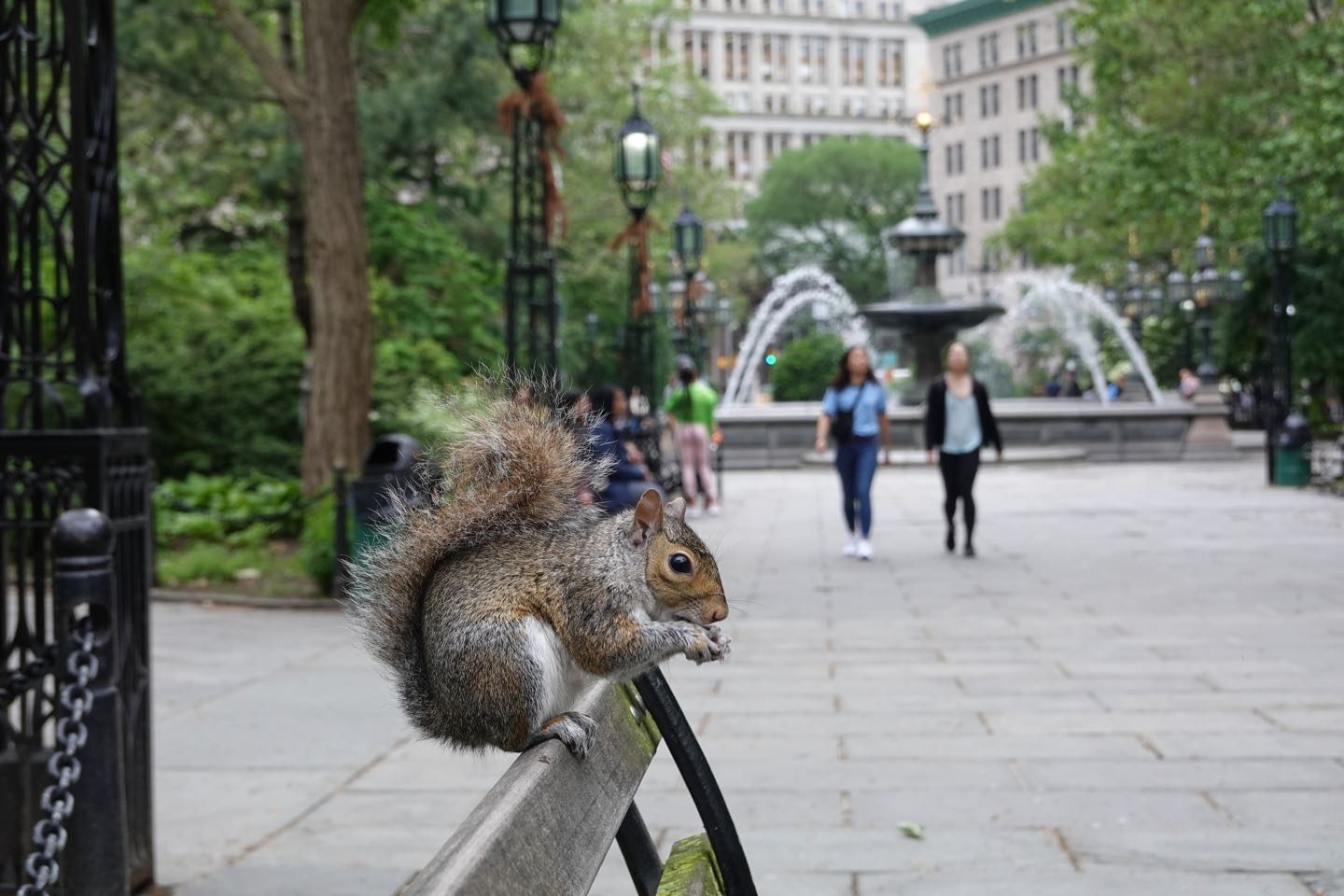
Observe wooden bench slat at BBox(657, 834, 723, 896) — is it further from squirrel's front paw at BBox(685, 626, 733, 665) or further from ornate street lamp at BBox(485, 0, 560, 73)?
ornate street lamp at BBox(485, 0, 560, 73)

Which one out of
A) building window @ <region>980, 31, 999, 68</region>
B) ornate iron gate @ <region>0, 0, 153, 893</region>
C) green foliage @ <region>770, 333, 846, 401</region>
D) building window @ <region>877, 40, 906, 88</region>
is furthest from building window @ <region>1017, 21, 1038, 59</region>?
ornate iron gate @ <region>0, 0, 153, 893</region>

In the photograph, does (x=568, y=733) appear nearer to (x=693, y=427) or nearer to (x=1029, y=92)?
(x=693, y=427)

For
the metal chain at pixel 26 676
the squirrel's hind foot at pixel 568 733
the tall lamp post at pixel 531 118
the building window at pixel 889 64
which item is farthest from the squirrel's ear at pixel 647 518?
the building window at pixel 889 64

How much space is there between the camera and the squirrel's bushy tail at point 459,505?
237cm

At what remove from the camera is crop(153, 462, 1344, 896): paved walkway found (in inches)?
203

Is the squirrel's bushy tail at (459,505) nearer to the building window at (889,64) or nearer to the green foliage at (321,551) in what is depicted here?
the green foliage at (321,551)

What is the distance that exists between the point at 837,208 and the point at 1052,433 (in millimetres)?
70903

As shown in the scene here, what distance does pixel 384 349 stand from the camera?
2284cm

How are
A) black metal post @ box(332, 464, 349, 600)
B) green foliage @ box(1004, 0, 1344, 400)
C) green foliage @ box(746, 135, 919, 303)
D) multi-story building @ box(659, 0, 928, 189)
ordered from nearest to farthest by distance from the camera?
black metal post @ box(332, 464, 349, 600) < green foliage @ box(1004, 0, 1344, 400) < green foliage @ box(746, 135, 919, 303) < multi-story building @ box(659, 0, 928, 189)

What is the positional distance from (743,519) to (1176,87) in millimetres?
19267

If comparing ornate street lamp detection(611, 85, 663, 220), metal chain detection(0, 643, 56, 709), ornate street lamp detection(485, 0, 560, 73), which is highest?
ornate street lamp detection(485, 0, 560, 73)

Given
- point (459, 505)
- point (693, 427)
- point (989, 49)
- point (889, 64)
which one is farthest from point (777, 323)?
point (889, 64)

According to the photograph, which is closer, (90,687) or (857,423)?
(90,687)

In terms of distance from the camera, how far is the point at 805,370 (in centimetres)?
5044
